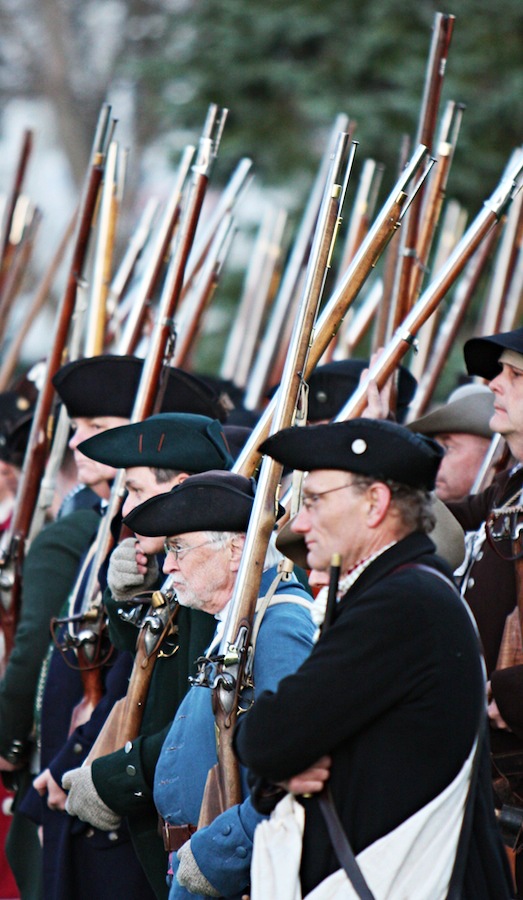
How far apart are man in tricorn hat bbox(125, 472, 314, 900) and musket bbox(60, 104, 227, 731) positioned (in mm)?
970

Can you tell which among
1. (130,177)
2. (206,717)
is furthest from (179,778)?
(130,177)

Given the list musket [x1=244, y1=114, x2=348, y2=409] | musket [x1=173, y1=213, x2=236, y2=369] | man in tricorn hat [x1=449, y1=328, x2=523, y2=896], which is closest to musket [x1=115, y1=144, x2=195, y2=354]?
musket [x1=173, y1=213, x2=236, y2=369]

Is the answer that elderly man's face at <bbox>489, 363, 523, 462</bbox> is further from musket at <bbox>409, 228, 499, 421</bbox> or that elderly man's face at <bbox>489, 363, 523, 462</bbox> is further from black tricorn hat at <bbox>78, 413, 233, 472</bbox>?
musket at <bbox>409, 228, 499, 421</bbox>

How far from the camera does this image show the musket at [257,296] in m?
8.90

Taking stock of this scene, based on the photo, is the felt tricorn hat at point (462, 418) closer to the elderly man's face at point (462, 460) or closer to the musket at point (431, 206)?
the elderly man's face at point (462, 460)

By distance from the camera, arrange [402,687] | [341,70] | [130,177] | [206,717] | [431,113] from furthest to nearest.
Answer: [130,177]
[341,70]
[431,113]
[206,717]
[402,687]

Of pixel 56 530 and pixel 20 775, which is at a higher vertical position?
pixel 56 530

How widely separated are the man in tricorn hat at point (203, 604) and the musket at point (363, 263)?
13.9 inches

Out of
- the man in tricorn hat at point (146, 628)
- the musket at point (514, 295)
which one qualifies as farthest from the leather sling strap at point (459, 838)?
the musket at point (514, 295)

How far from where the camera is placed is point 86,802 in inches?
161

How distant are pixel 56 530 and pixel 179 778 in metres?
1.83

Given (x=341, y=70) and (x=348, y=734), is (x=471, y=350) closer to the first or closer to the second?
(x=348, y=734)

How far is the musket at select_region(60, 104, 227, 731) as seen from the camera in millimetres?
4730

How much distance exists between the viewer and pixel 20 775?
550cm
